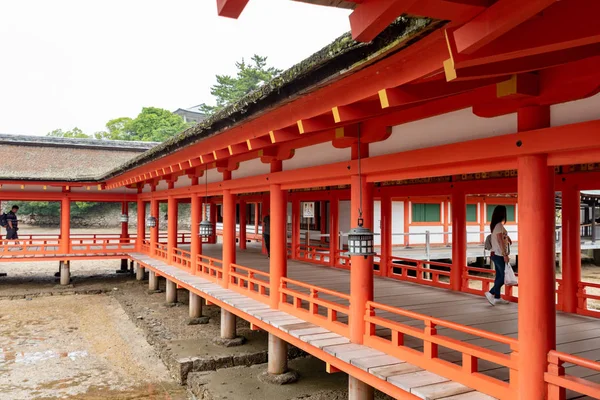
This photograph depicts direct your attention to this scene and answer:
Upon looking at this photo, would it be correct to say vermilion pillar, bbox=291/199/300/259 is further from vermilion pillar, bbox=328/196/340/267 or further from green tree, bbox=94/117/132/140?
green tree, bbox=94/117/132/140

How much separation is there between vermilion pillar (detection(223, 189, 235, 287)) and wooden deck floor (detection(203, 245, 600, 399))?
5.78 ft

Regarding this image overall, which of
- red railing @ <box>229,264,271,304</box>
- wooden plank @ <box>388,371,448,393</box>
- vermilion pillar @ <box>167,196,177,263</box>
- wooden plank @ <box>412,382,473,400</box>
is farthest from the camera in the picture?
vermilion pillar @ <box>167,196,177,263</box>

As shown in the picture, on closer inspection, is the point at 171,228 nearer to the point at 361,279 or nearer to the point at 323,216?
the point at 323,216

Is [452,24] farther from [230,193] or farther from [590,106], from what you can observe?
[230,193]

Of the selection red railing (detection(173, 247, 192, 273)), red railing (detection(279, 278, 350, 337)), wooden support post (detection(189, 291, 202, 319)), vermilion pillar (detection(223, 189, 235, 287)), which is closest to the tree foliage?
red railing (detection(173, 247, 192, 273))

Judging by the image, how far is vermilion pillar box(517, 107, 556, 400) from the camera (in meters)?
3.59

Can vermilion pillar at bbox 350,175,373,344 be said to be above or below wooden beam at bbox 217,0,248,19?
below

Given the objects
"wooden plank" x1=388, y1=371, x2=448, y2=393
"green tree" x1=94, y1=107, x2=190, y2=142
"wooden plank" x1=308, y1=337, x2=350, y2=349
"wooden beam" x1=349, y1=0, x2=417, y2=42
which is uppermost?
"green tree" x1=94, y1=107, x2=190, y2=142

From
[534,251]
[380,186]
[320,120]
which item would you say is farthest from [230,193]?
[534,251]

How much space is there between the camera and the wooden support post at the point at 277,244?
7848 mm

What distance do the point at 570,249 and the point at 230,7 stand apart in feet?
23.0

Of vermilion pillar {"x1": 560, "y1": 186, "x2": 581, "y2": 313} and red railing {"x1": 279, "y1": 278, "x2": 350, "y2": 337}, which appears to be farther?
vermilion pillar {"x1": 560, "y1": 186, "x2": 581, "y2": 313}

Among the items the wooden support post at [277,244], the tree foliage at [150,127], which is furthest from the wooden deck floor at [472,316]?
the tree foliage at [150,127]

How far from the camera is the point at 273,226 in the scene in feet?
26.3
